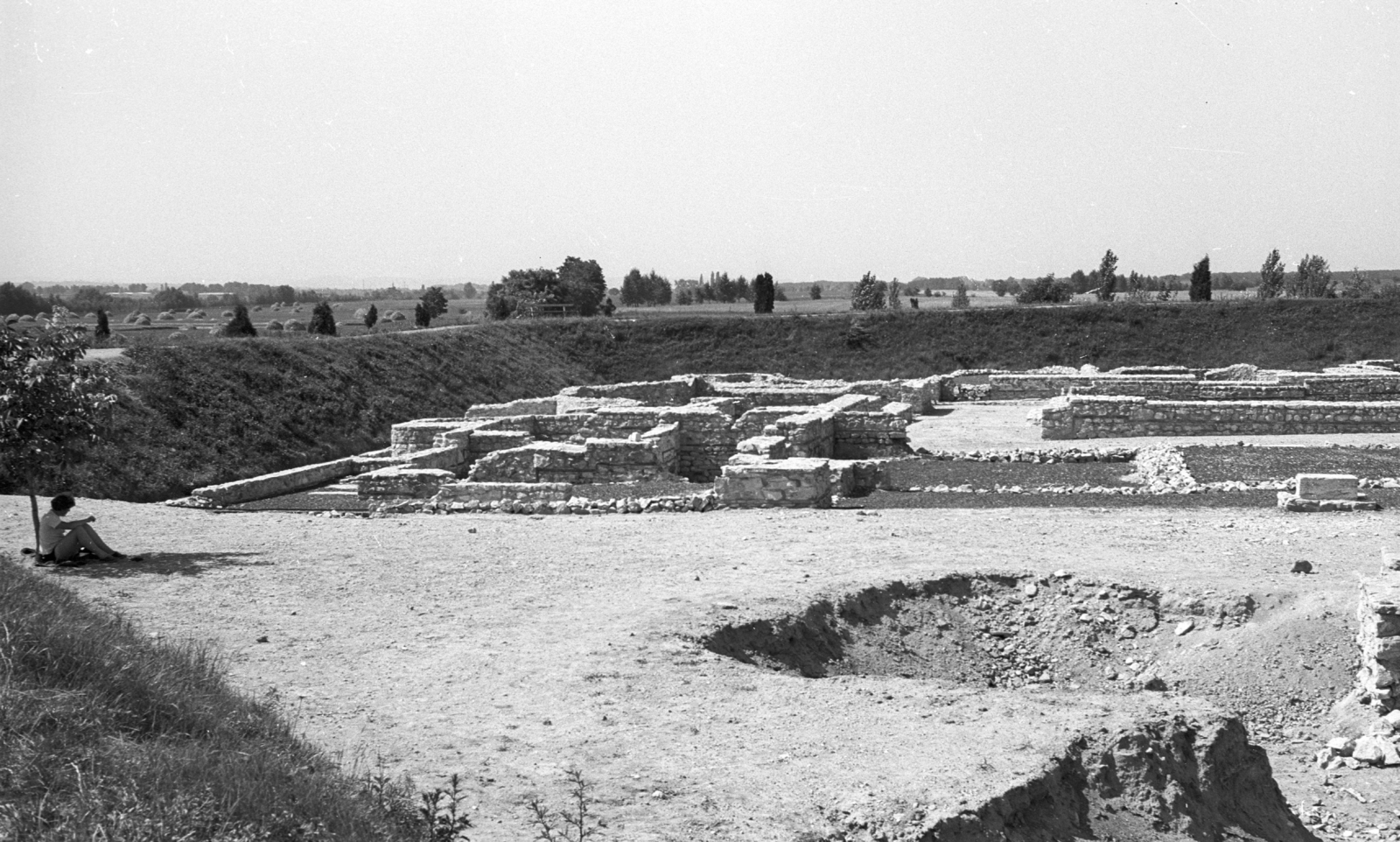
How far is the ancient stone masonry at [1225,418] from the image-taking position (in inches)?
845

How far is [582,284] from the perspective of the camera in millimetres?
68125

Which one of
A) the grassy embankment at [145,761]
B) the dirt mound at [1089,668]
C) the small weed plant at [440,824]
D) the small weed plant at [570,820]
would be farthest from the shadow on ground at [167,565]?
the small weed plant at [440,824]

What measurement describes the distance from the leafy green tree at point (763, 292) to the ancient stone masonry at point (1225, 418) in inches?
1431

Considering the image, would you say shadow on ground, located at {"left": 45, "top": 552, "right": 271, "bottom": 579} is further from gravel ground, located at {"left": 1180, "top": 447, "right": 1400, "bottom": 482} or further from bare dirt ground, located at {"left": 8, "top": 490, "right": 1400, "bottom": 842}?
gravel ground, located at {"left": 1180, "top": 447, "right": 1400, "bottom": 482}

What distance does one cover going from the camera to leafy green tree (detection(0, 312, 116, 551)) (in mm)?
10859

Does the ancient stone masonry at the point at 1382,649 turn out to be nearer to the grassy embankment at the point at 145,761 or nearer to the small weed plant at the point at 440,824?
the small weed plant at the point at 440,824

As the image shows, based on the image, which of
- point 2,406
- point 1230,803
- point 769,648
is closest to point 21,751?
point 769,648

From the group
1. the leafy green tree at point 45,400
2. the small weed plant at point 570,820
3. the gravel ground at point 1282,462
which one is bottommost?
the small weed plant at point 570,820

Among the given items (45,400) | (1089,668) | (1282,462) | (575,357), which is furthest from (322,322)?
(1089,668)

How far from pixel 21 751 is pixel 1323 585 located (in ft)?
32.2

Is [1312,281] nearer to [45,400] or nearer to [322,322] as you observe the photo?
[322,322]

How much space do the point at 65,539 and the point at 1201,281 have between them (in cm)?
5424

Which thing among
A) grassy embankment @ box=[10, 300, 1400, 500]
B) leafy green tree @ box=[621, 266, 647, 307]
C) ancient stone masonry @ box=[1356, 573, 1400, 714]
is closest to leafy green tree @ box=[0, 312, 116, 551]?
ancient stone masonry @ box=[1356, 573, 1400, 714]

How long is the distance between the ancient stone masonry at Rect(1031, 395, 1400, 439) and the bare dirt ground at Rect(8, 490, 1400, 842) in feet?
28.5
